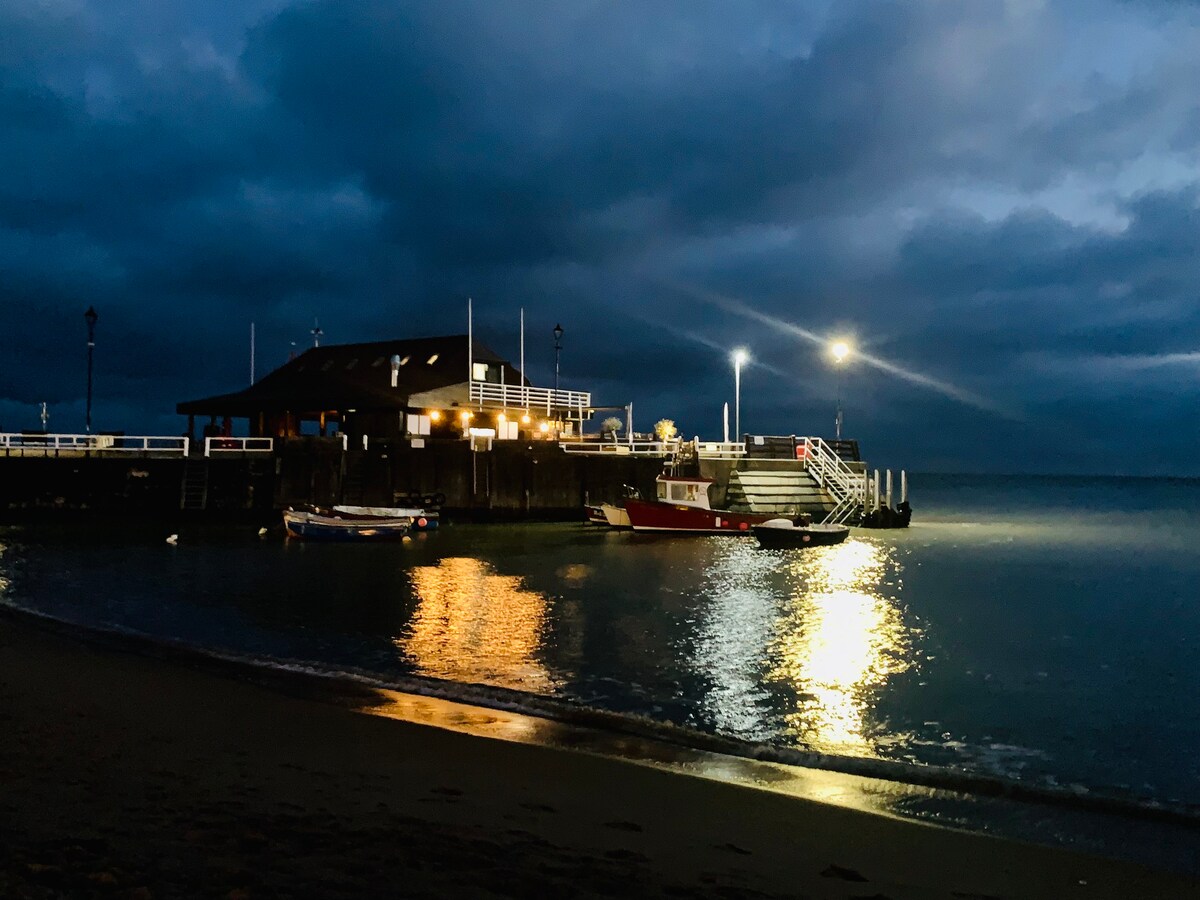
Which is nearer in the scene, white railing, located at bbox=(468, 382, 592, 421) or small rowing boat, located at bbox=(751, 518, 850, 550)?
small rowing boat, located at bbox=(751, 518, 850, 550)

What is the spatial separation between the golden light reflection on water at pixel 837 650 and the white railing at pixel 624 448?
69.6ft

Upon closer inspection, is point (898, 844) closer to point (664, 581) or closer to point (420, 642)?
point (420, 642)

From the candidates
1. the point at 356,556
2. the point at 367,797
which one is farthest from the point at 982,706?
the point at 356,556

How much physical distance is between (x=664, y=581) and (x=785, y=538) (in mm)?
13262

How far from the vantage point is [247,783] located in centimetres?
907

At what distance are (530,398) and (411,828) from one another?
5604 centimetres

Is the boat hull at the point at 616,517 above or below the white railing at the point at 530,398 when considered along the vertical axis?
below

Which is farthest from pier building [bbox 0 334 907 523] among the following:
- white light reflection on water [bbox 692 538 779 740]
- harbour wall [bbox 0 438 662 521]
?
white light reflection on water [bbox 692 538 779 740]

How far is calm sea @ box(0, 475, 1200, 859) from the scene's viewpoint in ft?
45.3

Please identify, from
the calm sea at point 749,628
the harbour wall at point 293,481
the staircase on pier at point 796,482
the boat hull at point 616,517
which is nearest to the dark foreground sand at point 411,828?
the calm sea at point 749,628

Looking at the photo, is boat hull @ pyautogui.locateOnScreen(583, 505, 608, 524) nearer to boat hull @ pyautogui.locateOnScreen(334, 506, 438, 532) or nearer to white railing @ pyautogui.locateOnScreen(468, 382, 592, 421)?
boat hull @ pyautogui.locateOnScreen(334, 506, 438, 532)

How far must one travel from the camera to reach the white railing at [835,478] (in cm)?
5762

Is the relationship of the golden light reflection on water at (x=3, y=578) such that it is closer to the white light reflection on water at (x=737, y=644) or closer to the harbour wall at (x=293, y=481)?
the harbour wall at (x=293, y=481)

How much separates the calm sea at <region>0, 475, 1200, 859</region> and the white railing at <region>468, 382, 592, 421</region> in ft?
55.4
